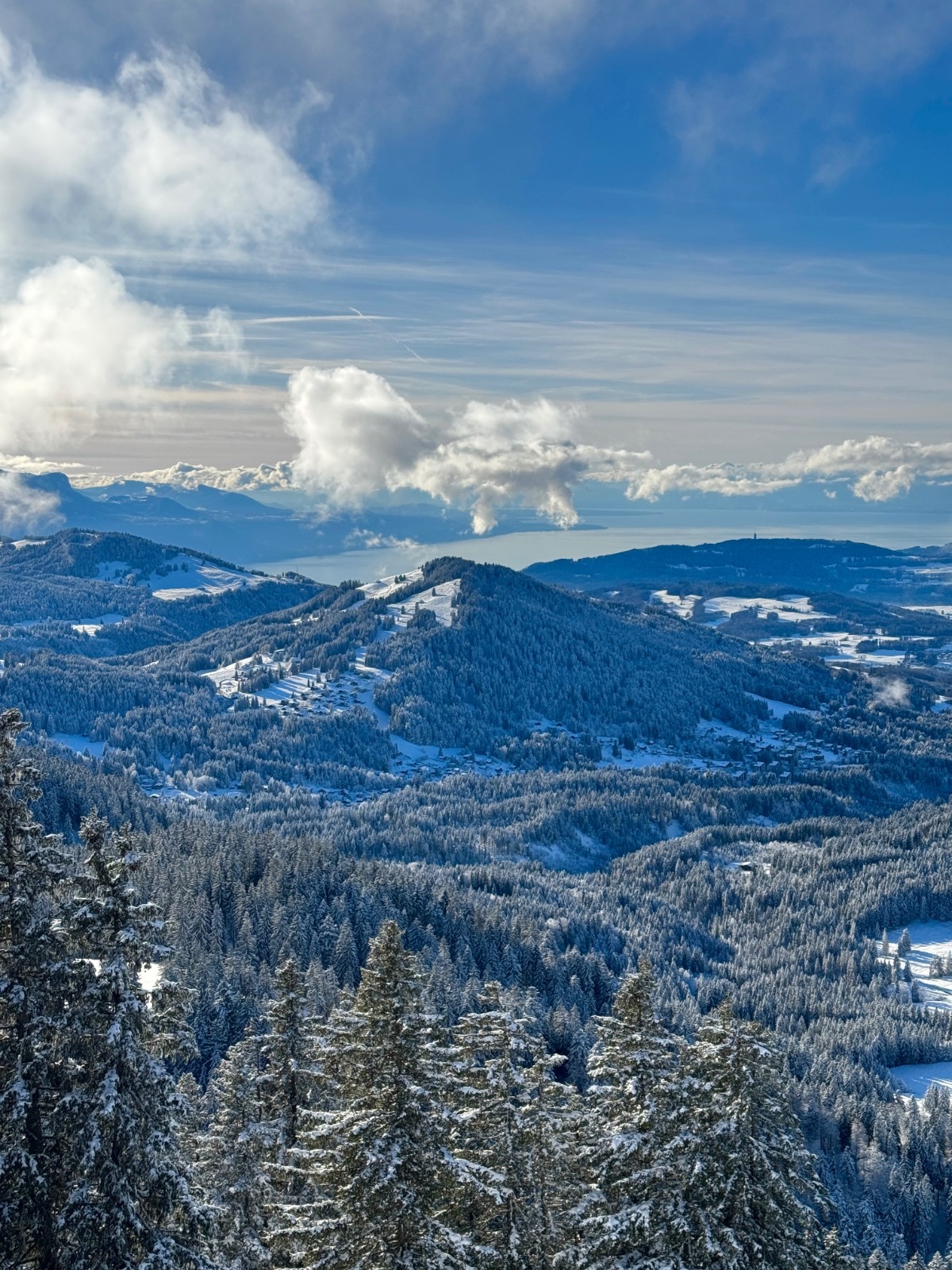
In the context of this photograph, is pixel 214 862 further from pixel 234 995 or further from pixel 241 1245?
pixel 241 1245

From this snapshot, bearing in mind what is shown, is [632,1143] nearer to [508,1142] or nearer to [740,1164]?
[740,1164]

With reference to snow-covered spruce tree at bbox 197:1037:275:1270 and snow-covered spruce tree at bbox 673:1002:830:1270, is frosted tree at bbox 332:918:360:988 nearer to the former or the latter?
snow-covered spruce tree at bbox 197:1037:275:1270

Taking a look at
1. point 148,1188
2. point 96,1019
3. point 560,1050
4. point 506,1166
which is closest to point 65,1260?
point 148,1188

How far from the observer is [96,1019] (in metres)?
26.8

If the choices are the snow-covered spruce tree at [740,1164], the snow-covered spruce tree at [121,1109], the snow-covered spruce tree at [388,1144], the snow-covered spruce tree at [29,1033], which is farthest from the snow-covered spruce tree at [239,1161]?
the snow-covered spruce tree at [740,1164]

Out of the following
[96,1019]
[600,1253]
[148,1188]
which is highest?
[96,1019]

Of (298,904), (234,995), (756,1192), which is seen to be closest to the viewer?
(756,1192)

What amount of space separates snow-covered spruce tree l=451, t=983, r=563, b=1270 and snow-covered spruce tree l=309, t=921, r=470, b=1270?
3017 mm

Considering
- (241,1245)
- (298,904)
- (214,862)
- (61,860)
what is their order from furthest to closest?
(214,862)
(298,904)
(241,1245)
(61,860)

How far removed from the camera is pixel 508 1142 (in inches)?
1361

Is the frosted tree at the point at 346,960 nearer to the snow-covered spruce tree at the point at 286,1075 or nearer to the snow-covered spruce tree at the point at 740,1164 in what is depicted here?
the snow-covered spruce tree at the point at 286,1075

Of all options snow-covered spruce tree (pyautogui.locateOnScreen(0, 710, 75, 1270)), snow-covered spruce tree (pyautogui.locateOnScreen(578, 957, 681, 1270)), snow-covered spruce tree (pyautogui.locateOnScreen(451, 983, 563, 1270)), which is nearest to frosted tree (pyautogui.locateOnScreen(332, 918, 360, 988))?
snow-covered spruce tree (pyautogui.locateOnScreen(451, 983, 563, 1270))

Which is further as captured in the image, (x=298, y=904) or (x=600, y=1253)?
(x=298, y=904)

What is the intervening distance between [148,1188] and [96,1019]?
4755 mm
